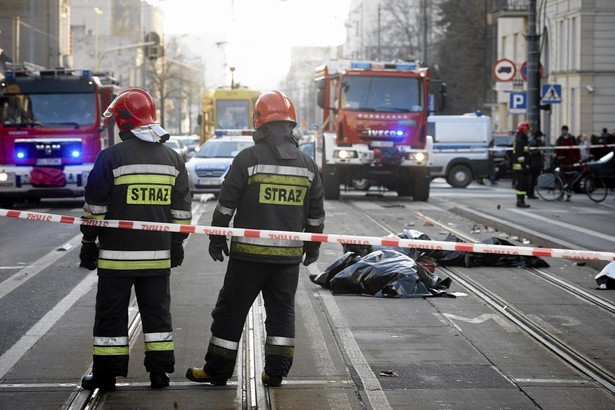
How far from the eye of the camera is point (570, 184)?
28.0 meters

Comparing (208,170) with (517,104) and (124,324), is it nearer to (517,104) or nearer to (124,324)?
(517,104)

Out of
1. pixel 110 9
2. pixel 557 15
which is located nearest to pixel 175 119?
pixel 110 9

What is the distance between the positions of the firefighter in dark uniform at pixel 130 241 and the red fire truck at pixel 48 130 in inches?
700

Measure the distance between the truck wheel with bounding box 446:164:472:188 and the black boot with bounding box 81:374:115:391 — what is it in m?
30.8

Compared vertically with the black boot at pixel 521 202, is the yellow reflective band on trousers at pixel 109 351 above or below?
below

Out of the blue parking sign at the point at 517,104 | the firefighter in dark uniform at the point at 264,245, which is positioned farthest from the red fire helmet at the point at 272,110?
the blue parking sign at the point at 517,104

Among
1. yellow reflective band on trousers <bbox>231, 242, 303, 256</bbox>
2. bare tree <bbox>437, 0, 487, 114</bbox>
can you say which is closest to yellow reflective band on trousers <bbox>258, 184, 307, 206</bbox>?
yellow reflective band on trousers <bbox>231, 242, 303, 256</bbox>

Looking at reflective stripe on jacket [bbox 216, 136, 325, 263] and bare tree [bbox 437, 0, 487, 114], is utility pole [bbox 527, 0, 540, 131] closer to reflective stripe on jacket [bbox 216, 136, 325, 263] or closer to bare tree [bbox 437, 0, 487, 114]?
reflective stripe on jacket [bbox 216, 136, 325, 263]

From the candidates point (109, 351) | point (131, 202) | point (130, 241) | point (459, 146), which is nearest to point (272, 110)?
point (131, 202)

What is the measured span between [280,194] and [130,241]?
0.98 meters

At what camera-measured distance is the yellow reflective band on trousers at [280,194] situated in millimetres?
7430

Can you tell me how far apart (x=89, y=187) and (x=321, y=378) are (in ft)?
6.45

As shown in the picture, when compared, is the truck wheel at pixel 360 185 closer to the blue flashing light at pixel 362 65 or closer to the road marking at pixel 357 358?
the blue flashing light at pixel 362 65

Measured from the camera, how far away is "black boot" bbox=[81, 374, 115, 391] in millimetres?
7309
